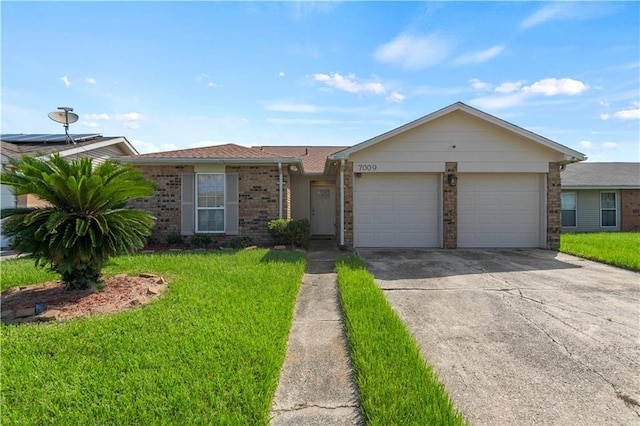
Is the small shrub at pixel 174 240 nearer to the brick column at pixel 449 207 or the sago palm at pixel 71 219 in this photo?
the sago palm at pixel 71 219

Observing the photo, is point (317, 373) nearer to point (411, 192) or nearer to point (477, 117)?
point (411, 192)

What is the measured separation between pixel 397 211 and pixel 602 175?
45.8 ft

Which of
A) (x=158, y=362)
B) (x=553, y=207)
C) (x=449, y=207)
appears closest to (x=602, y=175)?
(x=553, y=207)

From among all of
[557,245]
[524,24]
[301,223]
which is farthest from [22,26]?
[557,245]

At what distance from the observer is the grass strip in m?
2.36

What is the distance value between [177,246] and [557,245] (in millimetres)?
11758

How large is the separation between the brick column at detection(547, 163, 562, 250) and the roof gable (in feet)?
1.75

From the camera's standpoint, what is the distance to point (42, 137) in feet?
48.7

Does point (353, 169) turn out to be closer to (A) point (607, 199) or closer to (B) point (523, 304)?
(B) point (523, 304)

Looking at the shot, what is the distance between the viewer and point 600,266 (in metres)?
7.89

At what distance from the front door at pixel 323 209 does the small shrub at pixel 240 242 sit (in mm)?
4230

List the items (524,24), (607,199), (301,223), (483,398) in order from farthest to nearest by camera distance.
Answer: (607,199)
(301,223)
(524,24)
(483,398)

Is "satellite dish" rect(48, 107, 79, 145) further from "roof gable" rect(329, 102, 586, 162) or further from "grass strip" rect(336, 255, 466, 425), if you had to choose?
"grass strip" rect(336, 255, 466, 425)

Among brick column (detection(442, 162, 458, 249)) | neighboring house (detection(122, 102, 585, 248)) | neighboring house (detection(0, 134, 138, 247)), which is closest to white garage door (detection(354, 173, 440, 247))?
neighboring house (detection(122, 102, 585, 248))
